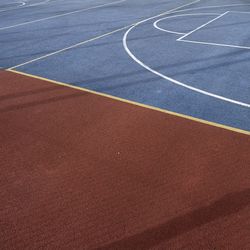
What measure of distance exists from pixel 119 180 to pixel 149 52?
754 cm

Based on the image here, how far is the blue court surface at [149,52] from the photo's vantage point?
28.2ft

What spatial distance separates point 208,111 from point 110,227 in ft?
13.5

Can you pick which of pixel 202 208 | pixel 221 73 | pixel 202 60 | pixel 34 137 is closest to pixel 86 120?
pixel 34 137

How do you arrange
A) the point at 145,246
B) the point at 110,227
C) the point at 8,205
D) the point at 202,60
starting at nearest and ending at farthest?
the point at 145,246, the point at 110,227, the point at 8,205, the point at 202,60

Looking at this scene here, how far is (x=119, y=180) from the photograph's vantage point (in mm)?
5719

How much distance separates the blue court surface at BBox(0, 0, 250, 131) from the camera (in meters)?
8.59

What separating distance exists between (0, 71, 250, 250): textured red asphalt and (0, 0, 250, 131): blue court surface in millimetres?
1195

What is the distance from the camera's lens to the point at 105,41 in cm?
1388

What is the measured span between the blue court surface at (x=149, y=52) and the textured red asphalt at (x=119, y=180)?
1.20 metres

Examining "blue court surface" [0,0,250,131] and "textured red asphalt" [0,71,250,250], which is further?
"blue court surface" [0,0,250,131]

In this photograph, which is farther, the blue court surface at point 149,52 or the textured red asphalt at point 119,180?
the blue court surface at point 149,52

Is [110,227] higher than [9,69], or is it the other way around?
[9,69]

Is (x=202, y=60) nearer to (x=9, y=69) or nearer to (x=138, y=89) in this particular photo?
(x=138, y=89)

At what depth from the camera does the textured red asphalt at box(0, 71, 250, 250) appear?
4.69 m
